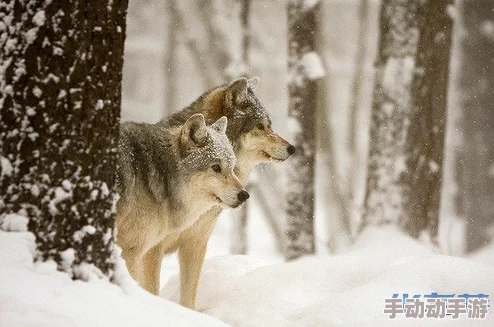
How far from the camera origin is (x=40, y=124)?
3.56 m

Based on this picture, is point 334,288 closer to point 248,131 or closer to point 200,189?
point 200,189

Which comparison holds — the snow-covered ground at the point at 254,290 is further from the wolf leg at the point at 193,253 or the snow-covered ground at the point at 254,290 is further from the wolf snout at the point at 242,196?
the wolf snout at the point at 242,196

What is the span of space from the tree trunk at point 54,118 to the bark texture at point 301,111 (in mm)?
5566

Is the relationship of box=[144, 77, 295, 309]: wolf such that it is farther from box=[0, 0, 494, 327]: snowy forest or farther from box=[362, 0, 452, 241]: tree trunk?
box=[362, 0, 452, 241]: tree trunk

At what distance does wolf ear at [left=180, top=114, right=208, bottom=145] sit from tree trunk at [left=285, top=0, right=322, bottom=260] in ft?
11.0

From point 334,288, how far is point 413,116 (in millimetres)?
3270

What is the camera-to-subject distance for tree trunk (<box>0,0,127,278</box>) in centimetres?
356

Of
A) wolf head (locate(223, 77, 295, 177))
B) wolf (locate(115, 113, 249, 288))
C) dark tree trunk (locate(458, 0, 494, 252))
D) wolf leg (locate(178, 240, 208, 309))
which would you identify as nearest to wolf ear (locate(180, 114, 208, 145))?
wolf (locate(115, 113, 249, 288))

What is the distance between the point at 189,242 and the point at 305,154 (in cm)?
298

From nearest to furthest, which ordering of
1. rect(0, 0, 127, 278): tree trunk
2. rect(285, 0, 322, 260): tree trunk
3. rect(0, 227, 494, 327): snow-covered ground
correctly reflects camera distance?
rect(0, 227, 494, 327): snow-covered ground < rect(0, 0, 127, 278): tree trunk < rect(285, 0, 322, 260): tree trunk

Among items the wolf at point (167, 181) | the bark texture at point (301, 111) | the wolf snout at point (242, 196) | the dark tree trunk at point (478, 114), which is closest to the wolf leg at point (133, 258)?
the wolf at point (167, 181)

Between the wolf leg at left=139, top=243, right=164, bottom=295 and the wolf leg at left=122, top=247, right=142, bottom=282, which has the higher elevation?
the wolf leg at left=122, top=247, right=142, bottom=282

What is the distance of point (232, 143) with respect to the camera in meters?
6.58

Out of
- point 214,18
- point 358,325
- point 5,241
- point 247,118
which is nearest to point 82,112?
point 5,241
